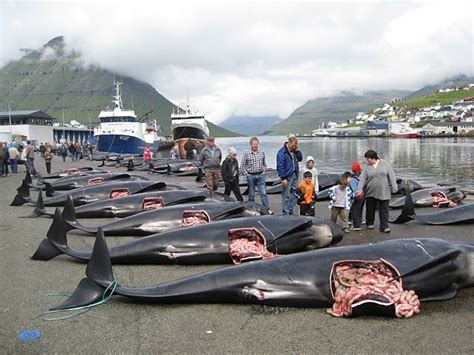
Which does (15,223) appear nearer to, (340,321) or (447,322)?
(340,321)

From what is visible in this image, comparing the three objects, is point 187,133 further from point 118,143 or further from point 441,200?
point 441,200

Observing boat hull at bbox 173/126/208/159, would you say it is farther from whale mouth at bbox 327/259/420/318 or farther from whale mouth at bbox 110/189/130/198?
whale mouth at bbox 327/259/420/318

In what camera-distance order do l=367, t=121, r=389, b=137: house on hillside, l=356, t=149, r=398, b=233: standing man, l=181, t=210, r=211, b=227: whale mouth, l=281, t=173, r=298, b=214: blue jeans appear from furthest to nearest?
l=367, t=121, r=389, b=137: house on hillside, l=281, t=173, r=298, b=214: blue jeans, l=356, t=149, r=398, b=233: standing man, l=181, t=210, r=211, b=227: whale mouth

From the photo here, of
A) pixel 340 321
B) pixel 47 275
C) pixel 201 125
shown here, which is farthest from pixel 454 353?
pixel 201 125

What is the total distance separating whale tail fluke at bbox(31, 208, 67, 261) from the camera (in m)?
7.54

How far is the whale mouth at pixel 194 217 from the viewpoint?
976 centimetres

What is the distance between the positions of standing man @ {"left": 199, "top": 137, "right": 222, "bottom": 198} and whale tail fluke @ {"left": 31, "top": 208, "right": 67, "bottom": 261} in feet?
23.6

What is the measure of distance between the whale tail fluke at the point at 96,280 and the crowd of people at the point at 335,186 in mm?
5519

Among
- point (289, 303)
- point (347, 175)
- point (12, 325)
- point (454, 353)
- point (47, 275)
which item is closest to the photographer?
point (454, 353)

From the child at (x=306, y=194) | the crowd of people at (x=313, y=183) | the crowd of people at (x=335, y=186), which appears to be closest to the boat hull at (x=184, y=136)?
the crowd of people at (x=313, y=183)

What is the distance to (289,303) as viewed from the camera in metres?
5.81

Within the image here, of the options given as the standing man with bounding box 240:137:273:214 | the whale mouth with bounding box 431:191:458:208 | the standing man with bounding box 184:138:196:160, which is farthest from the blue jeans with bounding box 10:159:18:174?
the standing man with bounding box 184:138:196:160

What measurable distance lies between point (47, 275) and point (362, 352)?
5.15 meters

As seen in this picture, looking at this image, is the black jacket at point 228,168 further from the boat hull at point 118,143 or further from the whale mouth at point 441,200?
the boat hull at point 118,143
